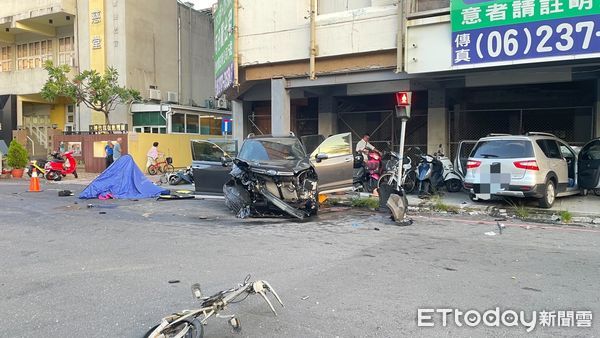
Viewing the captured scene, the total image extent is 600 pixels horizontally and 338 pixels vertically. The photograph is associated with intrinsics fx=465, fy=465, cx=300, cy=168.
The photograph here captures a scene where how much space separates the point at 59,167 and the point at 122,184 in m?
7.78

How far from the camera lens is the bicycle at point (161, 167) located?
22391 millimetres

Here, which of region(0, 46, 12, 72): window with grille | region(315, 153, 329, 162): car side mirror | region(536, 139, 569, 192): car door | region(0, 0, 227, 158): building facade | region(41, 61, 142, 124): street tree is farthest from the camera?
region(0, 46, 12, 72): window with grille

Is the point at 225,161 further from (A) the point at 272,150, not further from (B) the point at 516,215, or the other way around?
(B) the point at 516,215

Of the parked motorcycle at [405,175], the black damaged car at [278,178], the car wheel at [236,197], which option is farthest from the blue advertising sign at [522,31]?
the car wheel at [236,197]

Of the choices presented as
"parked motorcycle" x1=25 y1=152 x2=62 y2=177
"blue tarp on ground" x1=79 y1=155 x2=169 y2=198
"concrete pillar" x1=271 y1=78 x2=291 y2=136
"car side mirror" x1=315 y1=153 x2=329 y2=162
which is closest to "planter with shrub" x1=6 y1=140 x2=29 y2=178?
"parked motorcycle" x1=25 y1=152 x2=62 y2=177

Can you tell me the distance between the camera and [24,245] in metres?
7.27

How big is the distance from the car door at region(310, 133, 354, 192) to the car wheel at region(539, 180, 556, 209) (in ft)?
14.0

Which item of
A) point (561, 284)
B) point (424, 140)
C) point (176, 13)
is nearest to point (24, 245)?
point (561, 284)

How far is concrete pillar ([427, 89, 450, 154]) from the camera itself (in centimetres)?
1669

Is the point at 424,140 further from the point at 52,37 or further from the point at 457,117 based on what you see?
the point at 52,37

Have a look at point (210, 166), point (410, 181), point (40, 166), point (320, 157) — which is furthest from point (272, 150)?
point (40, 166)

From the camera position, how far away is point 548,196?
33.9 feet

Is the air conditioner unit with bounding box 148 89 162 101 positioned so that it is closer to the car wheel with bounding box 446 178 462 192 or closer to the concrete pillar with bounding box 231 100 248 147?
the concrete pillar with bounding box 231 100 248 147

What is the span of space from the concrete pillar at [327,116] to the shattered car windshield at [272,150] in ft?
26.7
